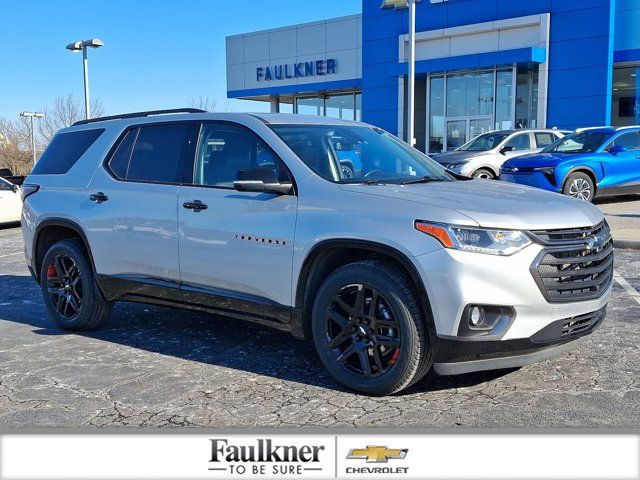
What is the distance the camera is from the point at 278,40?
34.0 m

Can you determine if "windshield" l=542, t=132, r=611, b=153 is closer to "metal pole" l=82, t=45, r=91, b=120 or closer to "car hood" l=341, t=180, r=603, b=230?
"car hood" l=341, t=180, r=603, b=230

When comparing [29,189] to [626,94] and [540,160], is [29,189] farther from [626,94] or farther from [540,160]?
[626,94]

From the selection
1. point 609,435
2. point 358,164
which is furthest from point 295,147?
point 609,435

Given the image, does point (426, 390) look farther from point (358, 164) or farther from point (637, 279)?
point (637, 279)

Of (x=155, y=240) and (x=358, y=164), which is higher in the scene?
(x=358, y=164)

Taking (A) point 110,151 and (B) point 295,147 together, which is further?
(A) point 110,151

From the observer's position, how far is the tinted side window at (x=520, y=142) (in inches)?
627

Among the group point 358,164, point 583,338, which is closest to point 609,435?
point 583,338

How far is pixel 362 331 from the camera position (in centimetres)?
411

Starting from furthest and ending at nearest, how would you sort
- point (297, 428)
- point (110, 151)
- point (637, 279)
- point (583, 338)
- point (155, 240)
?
point (637, 279), point (110, 151), point (155, 240), point (583, 338), point (297, 428)

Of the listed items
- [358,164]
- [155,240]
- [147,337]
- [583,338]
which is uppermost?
[358,164]

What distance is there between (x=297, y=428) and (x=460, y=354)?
1001 mm

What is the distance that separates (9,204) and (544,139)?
491 inches

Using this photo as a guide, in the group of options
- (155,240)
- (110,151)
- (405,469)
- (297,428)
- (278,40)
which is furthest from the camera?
(278,40)
